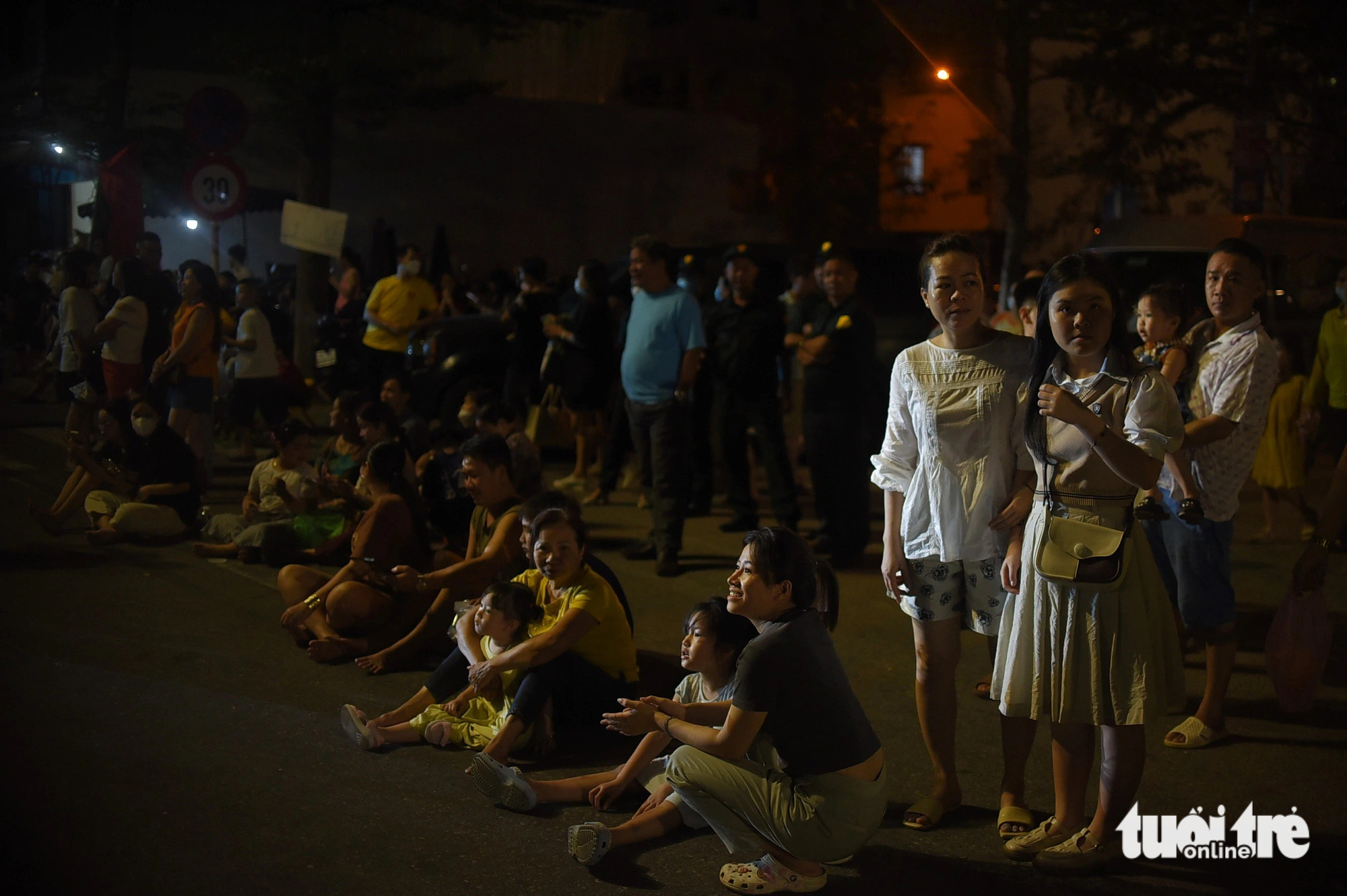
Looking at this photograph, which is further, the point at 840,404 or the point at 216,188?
the point at 216,188

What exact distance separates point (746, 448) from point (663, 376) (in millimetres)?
1430

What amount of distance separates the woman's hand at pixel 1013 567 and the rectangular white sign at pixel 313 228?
7880 mm

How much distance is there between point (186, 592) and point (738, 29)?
25.9m

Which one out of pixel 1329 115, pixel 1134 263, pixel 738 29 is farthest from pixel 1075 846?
pixel 738 29

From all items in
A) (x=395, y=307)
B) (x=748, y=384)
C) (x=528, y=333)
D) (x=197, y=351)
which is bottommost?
(x=748, y=384)

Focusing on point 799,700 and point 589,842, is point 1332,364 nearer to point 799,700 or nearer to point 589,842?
point 799,700

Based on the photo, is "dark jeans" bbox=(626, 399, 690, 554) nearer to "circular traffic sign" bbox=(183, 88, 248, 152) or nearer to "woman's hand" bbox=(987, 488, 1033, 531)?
"woman's hand" bbox=(987, 488, 1033, 531)

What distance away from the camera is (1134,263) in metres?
11.9

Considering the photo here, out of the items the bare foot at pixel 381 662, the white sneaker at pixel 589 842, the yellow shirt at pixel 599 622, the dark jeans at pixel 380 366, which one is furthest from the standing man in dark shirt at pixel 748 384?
the white sneaker at pixel 589 842

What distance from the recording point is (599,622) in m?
5.01

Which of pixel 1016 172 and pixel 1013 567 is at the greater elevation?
pixel 1016 172

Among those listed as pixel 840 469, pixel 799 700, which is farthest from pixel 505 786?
pixel 840 469

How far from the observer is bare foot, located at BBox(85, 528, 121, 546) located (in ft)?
26.1

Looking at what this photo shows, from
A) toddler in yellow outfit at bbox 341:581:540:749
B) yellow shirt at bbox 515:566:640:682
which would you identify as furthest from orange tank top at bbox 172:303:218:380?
yellow shirt at bbox 515:566:640:682
